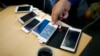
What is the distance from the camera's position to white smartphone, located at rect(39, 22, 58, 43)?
0.85m

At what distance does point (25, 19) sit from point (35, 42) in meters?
0.18

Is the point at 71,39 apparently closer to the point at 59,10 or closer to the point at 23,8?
the point at 59,10

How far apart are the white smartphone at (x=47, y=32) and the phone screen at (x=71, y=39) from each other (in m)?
0.09

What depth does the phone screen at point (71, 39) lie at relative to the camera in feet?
2.66

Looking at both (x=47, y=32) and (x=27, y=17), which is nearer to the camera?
(x=47, y=32)

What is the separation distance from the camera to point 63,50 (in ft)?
2.67

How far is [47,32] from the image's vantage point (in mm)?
873

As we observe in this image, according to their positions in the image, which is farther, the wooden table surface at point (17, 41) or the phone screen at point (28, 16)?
the phone screen at point (28, 16)

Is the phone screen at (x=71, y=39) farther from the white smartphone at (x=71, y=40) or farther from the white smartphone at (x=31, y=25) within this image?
the white smartphone at (x=31, y=25)

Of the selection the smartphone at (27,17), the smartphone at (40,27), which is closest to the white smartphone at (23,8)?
the smartphone at (27,17)

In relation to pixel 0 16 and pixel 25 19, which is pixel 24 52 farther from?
pixel 0 16

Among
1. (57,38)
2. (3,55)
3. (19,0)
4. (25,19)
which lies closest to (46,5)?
(19,0)

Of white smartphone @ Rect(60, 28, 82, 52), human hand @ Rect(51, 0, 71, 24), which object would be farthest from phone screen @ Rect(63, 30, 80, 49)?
human hand @ Rect(51, 0, 71, 24)

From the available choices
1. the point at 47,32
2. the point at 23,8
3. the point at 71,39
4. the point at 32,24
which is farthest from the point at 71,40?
the point at 23,8
